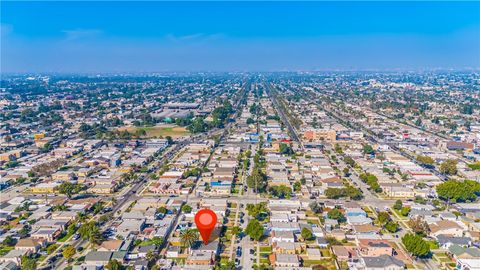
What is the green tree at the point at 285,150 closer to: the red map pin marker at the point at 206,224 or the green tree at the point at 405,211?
the green tree at the point at 405,211

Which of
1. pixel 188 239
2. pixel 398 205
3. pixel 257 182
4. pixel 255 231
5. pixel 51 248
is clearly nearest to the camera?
pixel 188 239

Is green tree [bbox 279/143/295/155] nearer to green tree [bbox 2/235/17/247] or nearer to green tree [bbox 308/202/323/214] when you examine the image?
green tree [bbox 308/202/323/214]

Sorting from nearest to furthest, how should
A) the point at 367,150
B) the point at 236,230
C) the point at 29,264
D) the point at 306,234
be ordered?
the point at 29,264 < the point at 306,234 < the point at 236,230 < the point at 367,150

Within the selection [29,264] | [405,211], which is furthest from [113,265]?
[405,211]

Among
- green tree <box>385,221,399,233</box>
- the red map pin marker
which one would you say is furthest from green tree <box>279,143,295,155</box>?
the red map pin marker

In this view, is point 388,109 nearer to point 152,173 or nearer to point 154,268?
point 152,173

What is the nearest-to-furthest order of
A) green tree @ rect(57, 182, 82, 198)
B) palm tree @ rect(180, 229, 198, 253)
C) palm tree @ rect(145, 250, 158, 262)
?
1. palm tree @ rect(145, 250, 158, 262)
2. palm tree @ rect(180, 229, 198, 253)
3. green tree @ rect(57, 182, 82, 198)

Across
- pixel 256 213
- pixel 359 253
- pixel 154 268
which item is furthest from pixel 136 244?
pixel 359 253

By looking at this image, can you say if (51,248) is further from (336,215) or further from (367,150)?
(367,150)

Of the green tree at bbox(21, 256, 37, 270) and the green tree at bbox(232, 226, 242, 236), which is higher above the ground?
the green tree at bbox(21, 256, 37, 270)

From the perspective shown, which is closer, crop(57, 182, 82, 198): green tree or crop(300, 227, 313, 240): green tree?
crop(300, 227, 313, 240): green tree

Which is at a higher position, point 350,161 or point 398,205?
point 350,161

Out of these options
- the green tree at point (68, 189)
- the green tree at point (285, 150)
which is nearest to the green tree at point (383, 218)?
the green tree at point (285, 150)
